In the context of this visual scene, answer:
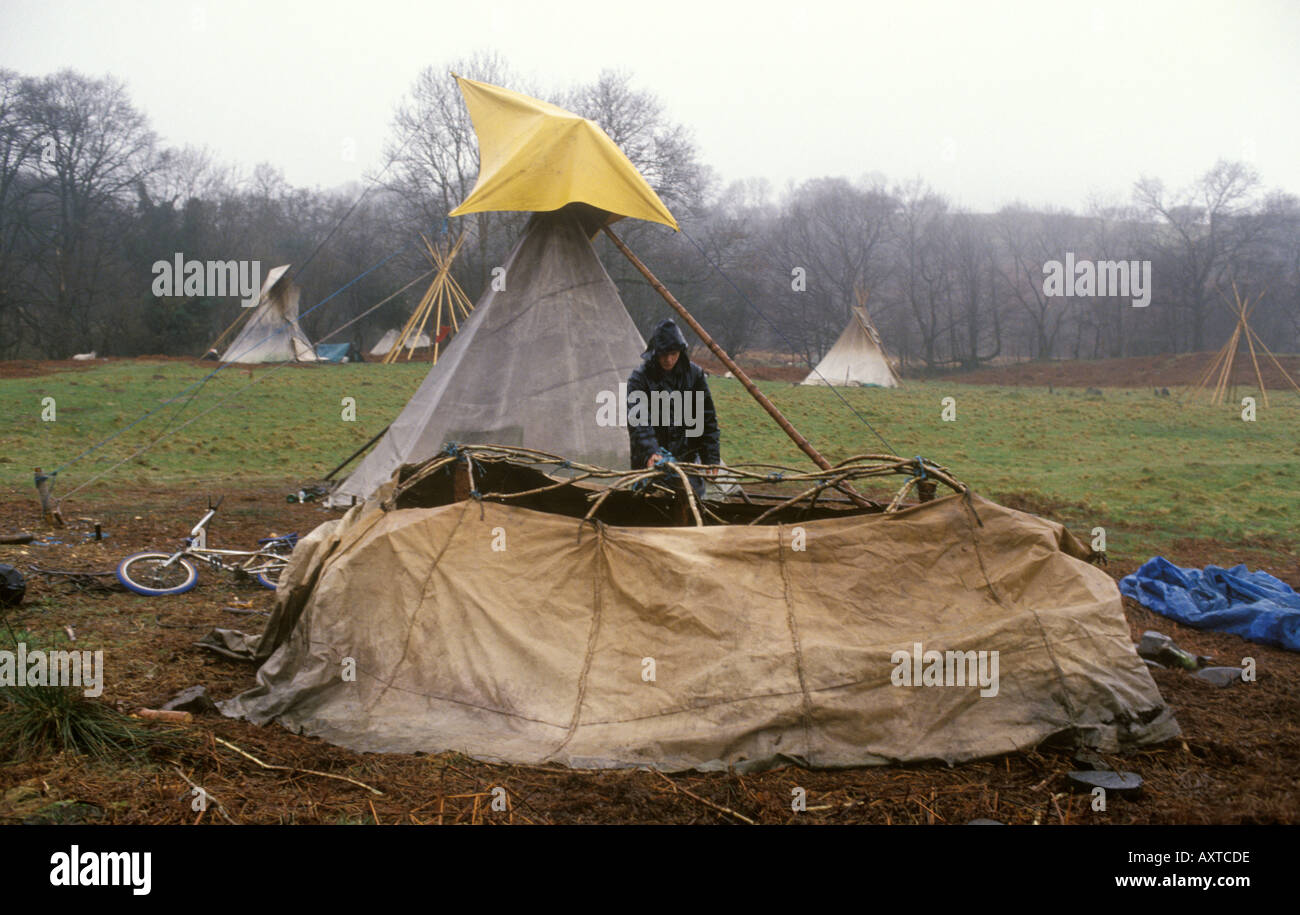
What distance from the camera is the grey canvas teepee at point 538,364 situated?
8336mm

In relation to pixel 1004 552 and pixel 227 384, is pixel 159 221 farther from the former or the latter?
pixel 1004 552

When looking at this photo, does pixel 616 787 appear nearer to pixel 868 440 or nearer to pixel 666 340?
pixel 666 340

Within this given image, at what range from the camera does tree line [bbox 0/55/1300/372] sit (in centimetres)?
3123

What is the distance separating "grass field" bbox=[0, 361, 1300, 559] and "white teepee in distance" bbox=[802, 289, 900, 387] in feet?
22.9

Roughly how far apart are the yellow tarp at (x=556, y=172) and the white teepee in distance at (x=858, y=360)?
22786 mm

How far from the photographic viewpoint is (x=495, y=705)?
4008 mm

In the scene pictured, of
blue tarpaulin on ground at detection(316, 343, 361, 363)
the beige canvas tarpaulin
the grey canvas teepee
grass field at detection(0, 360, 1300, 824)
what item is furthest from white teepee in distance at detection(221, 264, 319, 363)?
the beige canvas tarpaulin

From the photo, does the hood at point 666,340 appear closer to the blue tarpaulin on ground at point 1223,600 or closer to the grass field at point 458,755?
the grass field at point 458,755

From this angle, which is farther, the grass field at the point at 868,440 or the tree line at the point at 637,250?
the tree line at the point at 637,250

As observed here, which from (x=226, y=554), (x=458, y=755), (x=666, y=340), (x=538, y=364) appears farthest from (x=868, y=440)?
(x=458, y=755)

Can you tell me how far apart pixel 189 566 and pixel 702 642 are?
4.50 metres

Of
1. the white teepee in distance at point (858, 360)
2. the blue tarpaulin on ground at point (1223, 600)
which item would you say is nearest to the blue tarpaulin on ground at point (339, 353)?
the white teepee in distance at point (858, 360)

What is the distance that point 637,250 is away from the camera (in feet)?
106

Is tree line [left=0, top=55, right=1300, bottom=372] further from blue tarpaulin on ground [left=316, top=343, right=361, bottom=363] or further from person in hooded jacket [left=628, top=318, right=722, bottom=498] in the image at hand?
person in hooded jacket [left=628, top=318, right=722, bottom=498]
